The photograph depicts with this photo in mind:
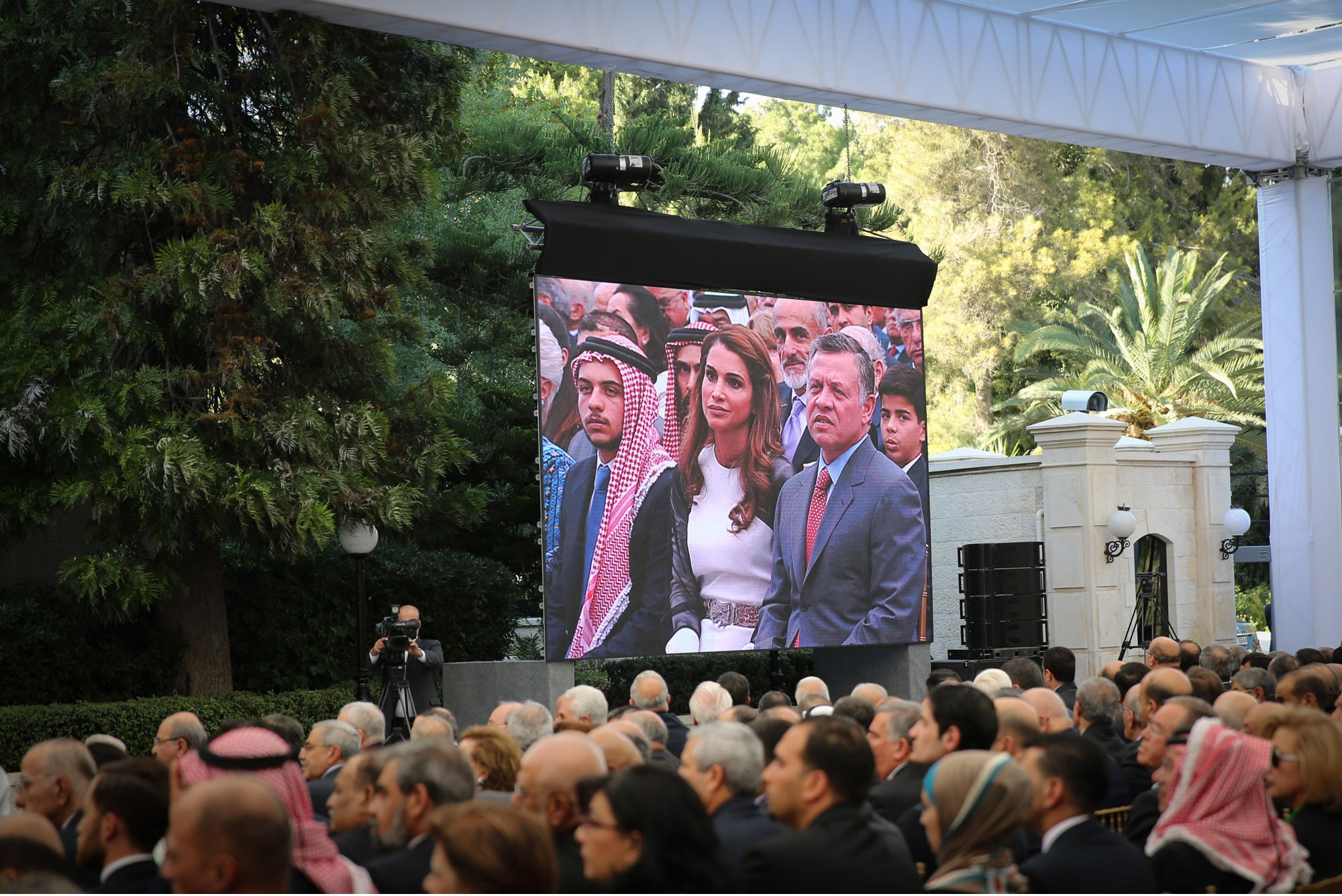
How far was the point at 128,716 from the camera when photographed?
34.7 ft

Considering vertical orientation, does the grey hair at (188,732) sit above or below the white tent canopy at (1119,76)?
below

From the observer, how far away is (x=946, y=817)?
3.41 m

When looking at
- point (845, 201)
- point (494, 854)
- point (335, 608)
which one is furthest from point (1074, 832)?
point (335, 608)

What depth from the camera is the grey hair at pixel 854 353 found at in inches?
500

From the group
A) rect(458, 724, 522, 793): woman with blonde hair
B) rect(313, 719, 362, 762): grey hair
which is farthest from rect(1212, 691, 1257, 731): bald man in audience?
rect(313, 719, 362, 762): grey hair

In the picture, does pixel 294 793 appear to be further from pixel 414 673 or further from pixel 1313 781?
pixel 414 673

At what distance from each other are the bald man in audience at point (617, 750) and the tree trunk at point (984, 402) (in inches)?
1183

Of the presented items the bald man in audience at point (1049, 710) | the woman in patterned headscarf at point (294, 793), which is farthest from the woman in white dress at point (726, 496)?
the woman in patterned headscarf at point (294, 793)

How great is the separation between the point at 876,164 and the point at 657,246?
2742cm

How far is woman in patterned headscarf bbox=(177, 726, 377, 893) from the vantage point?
3750 millimetres

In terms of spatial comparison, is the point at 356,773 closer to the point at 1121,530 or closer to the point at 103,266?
the point at 103,266

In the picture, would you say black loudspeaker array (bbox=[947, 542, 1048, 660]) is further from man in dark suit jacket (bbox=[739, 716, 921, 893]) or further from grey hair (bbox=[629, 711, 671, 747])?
man in dark suit jacket (bbox=[739, 716, 921, 893])

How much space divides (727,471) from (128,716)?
501 centimetres

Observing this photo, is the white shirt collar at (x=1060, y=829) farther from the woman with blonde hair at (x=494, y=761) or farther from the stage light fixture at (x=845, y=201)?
the stage light fixture at (x=845, y=201)
